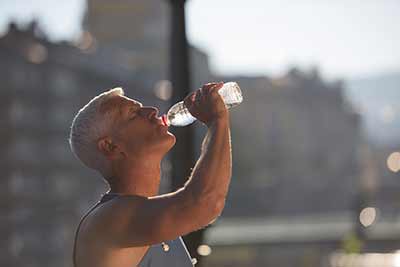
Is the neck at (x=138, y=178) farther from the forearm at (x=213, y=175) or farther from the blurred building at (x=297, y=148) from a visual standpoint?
the blurred building at (x=297, y=148)

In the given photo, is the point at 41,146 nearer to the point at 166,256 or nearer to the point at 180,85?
the point at 180,85

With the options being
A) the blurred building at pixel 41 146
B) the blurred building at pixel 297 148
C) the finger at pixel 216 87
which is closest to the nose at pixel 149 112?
the finger at pixel 216 87

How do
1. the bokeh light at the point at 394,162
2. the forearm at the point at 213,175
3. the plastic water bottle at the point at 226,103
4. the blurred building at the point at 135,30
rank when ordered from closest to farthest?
1. the forearm at the point at 213,175
2. the plastic water bottle at the point at 226,103
3. the blurred building at the point at 135,30
4. the bokeh light at the point at 394,162

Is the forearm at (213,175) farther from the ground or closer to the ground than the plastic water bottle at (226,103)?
closer to the ground

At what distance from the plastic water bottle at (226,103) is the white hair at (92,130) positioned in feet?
0.41

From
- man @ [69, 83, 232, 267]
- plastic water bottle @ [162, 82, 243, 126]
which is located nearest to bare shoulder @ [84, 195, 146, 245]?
man @ [69, 83, 232, 267]

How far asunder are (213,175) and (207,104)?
0.12 metres

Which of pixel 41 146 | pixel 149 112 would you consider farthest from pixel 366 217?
pixel 149 112

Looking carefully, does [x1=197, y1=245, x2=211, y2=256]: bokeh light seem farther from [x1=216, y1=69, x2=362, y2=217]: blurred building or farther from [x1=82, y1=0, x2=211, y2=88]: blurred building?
[x1=216, y1=69, x2=362, y2=217]: blurred building

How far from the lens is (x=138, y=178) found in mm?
1499

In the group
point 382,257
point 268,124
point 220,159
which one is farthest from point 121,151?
point 268,124

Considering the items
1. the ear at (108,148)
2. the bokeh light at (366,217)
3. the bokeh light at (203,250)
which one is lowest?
the bokeh light at (366,217)

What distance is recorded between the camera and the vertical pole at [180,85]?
3.27m

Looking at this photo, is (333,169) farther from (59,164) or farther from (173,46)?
(173,46)
